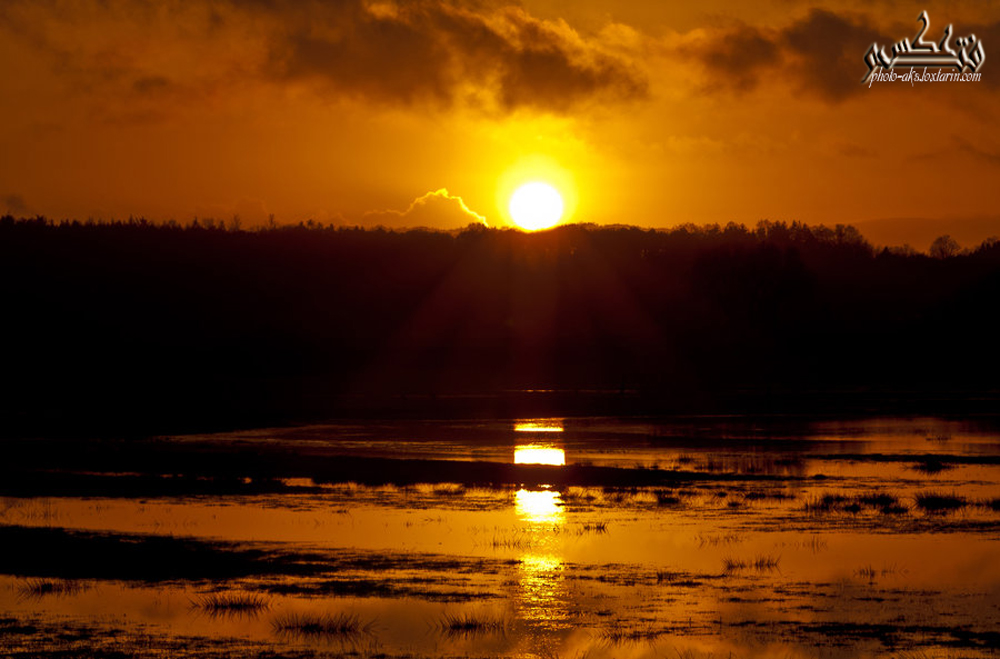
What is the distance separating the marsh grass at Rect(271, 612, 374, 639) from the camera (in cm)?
1897

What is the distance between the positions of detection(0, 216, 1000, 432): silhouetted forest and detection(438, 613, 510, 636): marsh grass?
169 feet

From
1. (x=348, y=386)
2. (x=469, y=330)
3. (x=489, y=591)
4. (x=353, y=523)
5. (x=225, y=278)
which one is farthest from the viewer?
(x=225, y=278)

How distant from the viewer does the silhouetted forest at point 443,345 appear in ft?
303

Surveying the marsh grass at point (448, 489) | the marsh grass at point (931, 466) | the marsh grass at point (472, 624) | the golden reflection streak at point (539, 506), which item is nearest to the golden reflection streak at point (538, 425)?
the marsh grass at point (931, 466)

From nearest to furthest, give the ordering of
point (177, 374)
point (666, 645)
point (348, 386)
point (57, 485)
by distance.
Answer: point (666, 645) → point (57, 485) → point (348, 386) → point (177, 374)

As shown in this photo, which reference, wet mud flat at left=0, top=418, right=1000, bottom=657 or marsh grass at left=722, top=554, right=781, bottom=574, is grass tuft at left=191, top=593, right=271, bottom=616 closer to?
wet mud flat at left=0, top=418, right=1000, bottom=657

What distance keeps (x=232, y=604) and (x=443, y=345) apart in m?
140

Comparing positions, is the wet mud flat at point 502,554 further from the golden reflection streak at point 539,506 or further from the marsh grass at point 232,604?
the golden reflection streak at point 539,506

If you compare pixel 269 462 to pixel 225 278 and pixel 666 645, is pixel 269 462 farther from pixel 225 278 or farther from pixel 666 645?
pixel 225 278

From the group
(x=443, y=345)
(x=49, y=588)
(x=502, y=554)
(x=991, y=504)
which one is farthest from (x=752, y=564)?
(x=443, y=345)

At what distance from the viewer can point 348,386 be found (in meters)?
116

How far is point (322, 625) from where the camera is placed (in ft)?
63.7

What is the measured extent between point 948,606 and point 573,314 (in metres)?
161

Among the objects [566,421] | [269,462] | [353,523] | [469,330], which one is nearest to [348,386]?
[566,421]
